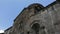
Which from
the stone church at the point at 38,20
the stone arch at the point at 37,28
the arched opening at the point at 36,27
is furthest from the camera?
the arched opening at the point at 36,27

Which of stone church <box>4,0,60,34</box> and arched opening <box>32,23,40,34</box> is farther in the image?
arched opening <box>32,23,40,34</box>

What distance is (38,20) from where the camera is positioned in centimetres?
1331

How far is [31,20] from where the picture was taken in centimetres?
1391

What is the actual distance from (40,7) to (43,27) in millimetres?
1965

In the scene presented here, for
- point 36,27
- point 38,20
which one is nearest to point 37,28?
point 36,27

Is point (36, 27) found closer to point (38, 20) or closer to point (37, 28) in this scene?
point (37, 28)

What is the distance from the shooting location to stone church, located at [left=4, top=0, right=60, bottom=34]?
1234cm

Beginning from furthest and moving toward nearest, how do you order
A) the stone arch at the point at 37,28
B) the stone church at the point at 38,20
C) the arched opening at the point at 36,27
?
the arched opening at the point at 36,27
the stone arch at the point at 37,28
the stone church at the point at 38,20

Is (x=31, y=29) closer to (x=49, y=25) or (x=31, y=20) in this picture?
(x=31, y=20)

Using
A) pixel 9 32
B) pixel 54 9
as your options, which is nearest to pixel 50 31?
pixel 54 9

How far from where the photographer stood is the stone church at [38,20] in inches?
486

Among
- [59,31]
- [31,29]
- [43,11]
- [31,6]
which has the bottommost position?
[59,31]

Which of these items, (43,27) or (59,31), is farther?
(43,27)

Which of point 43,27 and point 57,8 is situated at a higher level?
point 57,8
